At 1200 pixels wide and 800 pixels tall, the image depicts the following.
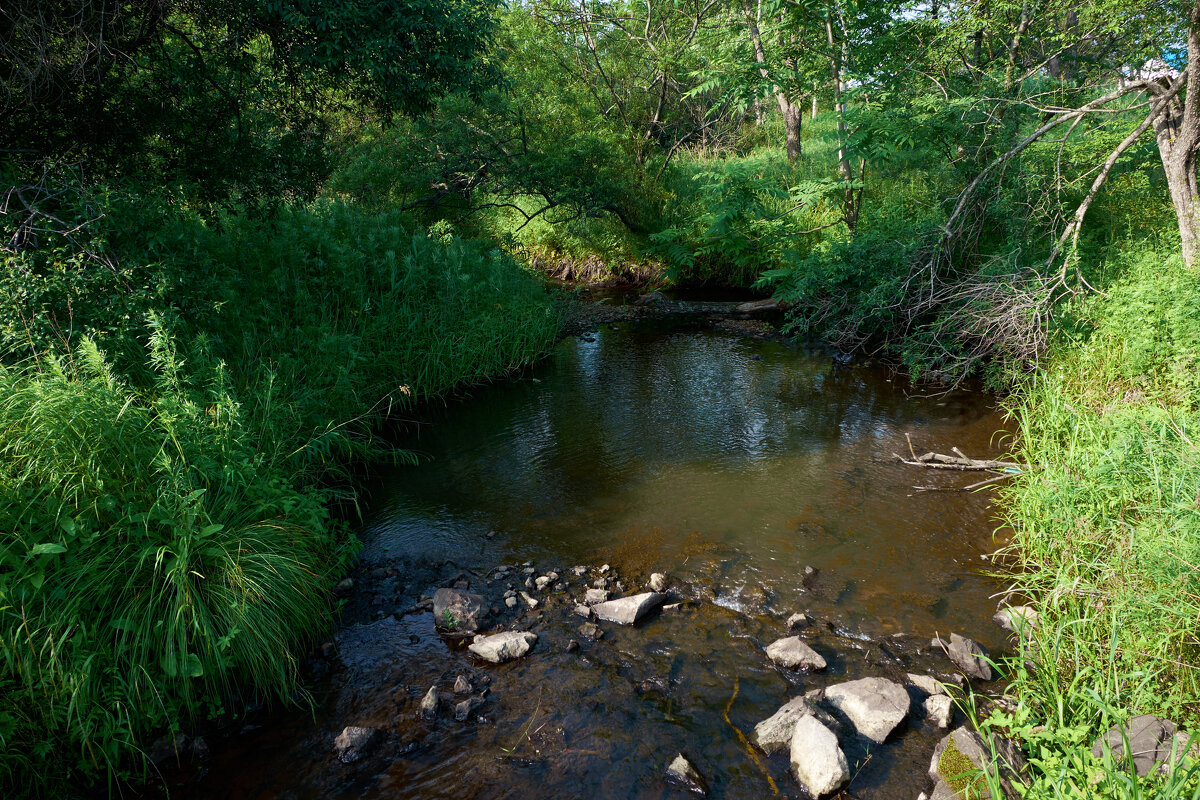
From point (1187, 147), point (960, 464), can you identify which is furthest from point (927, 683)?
point (1187, 147)

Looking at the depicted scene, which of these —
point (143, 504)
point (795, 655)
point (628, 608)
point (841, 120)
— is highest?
point (841, 120)

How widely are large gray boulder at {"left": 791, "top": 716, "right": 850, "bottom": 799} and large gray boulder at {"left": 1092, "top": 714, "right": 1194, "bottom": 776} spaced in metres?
1.08

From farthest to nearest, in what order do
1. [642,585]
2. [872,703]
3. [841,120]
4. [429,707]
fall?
[841,120] < [642,585] < [429,707] < [872,703]

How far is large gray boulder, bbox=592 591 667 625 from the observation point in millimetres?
4340

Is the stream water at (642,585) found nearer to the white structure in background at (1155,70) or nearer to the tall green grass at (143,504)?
the tall green grass at (143,504)

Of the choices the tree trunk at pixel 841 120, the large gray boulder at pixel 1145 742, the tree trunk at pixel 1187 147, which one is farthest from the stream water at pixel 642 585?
the tree trunk at pixel 841 120

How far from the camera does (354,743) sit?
10.9ft

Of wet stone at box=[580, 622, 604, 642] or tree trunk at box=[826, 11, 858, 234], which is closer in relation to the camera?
wet stone at box=[580, 622, 604, 642]

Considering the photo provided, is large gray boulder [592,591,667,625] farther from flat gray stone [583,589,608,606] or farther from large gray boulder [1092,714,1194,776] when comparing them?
large gray boulder [1092,714,1194,776]

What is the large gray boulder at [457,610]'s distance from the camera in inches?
169

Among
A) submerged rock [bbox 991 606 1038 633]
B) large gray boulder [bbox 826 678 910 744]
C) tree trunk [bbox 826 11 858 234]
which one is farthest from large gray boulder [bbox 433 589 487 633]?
tree trunk [bbox 826 11 858 234]

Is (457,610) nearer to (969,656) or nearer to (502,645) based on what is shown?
(502,645)

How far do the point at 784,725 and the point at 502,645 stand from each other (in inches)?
68.2

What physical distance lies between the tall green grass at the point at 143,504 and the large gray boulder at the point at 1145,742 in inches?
162
